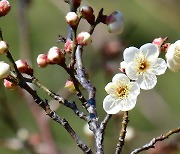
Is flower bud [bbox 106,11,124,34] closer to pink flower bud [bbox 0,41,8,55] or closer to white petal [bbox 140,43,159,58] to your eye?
white petal [bbox 140,43,159,58]

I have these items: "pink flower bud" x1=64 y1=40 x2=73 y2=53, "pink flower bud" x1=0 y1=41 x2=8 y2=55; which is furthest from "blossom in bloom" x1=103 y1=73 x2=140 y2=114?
"pink flower bud" x1=0 y1=41 x2=8 y2=55

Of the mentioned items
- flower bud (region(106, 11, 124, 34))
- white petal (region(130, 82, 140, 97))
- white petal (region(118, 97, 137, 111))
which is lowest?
white petal (region(118, 97, 137, 111))

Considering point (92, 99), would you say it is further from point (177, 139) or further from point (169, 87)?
point (169, 87)

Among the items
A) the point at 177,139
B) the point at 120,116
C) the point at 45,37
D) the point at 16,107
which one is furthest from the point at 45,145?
the point at 45,37

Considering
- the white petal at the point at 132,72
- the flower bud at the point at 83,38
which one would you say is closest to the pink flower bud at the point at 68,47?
the flower bud at the point at 83,38

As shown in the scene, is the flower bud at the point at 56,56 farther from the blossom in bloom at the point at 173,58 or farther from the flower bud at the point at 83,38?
the blossom in bloom at the point at 173,58
